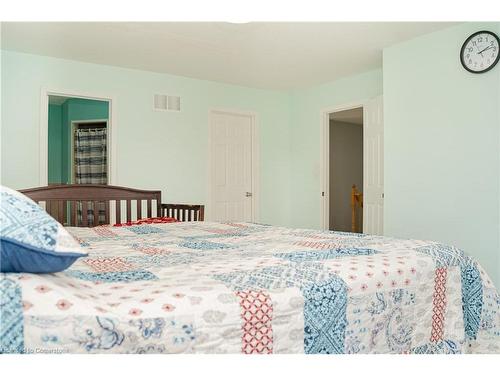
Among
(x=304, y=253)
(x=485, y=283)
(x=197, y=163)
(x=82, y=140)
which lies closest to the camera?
(x=304, y=253)

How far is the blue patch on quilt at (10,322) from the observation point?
0.85 meters

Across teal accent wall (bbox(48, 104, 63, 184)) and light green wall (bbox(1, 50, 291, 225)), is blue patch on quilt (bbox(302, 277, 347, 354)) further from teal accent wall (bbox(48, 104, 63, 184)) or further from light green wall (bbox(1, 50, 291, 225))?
teal accent wall (bbox(48, 104, 63, 184))

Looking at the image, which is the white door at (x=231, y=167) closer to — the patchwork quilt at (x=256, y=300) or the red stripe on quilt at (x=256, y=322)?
the patchwork quilt at (x=256, y=300)

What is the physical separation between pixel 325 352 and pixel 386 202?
3.10m

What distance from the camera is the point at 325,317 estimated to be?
1.19 meters

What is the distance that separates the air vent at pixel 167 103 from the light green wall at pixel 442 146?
→ 7.78 ft

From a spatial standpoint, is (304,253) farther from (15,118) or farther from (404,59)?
(15,118)

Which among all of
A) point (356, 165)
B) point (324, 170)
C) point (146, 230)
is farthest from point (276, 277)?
point (356, 165)

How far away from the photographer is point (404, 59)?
3854 mm

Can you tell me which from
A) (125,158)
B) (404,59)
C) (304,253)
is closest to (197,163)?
(125,158)

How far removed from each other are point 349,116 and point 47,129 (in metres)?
4.67

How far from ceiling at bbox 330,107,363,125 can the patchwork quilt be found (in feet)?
16.3

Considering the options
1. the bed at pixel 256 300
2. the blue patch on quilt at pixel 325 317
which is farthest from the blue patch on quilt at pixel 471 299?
the blue patch on quilt at pixel 325 317

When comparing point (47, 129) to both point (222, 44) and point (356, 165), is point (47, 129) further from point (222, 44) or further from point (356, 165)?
point (356, 165)
